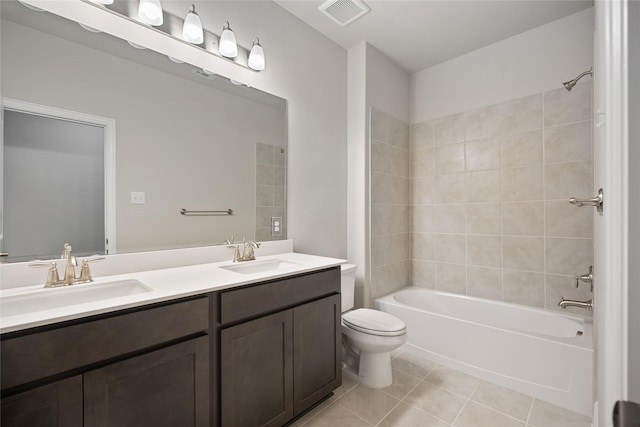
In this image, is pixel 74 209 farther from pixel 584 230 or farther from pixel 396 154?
pixel 584 230

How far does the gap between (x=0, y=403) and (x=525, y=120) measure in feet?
10.9

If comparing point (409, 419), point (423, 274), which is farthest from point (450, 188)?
point (409, 419)

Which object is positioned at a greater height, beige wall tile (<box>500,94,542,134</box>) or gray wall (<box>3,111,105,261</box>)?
beige wall tile (<box>500,94,542,134</box>)

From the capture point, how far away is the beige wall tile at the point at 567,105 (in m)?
2.18

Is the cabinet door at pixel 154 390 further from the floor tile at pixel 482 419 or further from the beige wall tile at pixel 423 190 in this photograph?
the beige wall tile at pixel 423 190

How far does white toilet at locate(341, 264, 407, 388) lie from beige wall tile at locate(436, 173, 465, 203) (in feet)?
4.63

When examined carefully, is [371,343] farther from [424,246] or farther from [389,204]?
[424,246]

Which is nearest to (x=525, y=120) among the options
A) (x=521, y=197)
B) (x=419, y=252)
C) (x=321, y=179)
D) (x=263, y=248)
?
(x=521, y=197)

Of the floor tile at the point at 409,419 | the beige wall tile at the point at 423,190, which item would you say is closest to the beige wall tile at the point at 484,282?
the beige wall tile at the point at 423,190

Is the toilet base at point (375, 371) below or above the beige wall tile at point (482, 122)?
below

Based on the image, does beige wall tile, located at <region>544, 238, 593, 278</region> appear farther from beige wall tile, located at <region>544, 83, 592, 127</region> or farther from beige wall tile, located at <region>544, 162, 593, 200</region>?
beige wall tile, located at <region>544, 83, 592, 127</region>

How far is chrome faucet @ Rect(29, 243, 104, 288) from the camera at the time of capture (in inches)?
45.1

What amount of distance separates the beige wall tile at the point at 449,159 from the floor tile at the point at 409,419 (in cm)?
205

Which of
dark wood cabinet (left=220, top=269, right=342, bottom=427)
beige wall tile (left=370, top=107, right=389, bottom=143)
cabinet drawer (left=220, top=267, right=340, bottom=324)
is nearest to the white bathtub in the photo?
dark wood cabinet (left=220, top=269, right=342, bottom=427)
